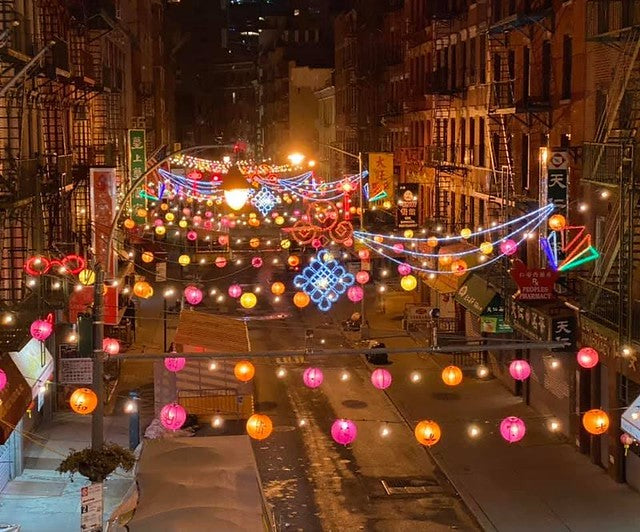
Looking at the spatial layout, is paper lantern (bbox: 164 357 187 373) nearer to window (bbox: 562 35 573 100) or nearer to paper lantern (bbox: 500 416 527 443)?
paper lantern (bbox: 500 416 527 443)

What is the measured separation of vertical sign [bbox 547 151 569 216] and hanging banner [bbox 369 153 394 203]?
19822 millimetres

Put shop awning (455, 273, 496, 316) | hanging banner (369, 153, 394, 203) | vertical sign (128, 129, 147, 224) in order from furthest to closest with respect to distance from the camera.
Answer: hanging banner (369, 153, 394, 203) < vertical sign (128, 129, 147, 224) < shop awning (455, 273, 496, 316)

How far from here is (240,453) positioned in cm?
1869

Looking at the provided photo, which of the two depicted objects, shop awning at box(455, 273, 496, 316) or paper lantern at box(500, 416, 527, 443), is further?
shop awning at box(455, 273, 496, 316)

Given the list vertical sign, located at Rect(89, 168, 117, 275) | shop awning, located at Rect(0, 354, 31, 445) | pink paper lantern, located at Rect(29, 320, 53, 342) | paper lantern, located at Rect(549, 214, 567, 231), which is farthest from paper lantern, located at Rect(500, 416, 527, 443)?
vertical sign, located at Rect(89, 168, 117, 275)

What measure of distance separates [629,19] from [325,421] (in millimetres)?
14774

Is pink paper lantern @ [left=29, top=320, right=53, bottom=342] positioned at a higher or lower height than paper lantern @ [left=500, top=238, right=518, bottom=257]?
lower

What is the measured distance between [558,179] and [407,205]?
60.9ft

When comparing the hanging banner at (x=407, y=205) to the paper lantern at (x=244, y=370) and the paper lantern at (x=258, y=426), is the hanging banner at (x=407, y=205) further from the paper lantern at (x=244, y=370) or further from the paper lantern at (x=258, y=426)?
the paper lantern at (x=258, y=426)

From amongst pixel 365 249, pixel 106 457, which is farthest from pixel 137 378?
pixel 106 457

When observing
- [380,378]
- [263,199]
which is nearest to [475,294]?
[380,378]

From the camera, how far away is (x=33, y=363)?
27.3 meters

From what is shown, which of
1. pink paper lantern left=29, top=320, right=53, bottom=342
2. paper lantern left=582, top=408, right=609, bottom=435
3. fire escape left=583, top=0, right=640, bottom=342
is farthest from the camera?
A: pink paper lantern left=29, top=320, right=53, bottom=342

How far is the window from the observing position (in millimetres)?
30812
